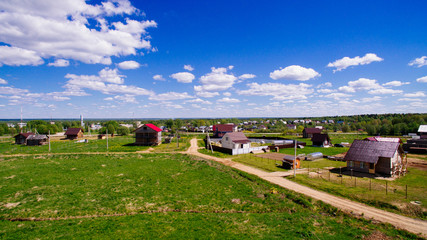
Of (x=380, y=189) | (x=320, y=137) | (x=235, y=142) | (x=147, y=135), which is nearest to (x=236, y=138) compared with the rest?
(x=235, y=142)

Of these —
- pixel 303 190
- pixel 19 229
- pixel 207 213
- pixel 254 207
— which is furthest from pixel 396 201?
pixel 19 229

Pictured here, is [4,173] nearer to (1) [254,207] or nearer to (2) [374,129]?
(1) [254,207]

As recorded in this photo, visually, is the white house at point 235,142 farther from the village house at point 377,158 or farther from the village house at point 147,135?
the village house at point 377,158

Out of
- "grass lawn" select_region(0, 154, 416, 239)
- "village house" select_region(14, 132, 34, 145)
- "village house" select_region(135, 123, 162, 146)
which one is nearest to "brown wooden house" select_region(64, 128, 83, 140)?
"village house" select_region(14, 132, 34, 145)

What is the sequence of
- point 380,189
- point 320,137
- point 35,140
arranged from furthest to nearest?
point 35,140 → point 320,137 → point 380,189

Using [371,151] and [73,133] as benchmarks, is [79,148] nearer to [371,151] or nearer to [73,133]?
[73,133]

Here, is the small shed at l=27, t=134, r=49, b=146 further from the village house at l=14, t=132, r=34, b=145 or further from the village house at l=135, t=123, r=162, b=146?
the village house at l=135, t=123, r=162, b=146

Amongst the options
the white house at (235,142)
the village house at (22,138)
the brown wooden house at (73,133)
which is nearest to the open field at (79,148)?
the village house at (22,138)
